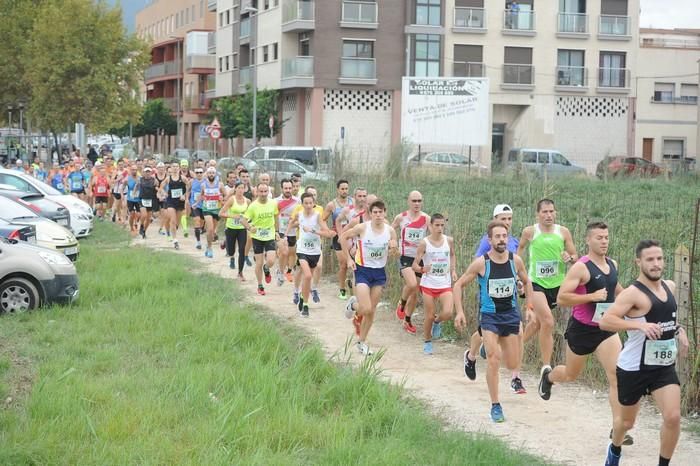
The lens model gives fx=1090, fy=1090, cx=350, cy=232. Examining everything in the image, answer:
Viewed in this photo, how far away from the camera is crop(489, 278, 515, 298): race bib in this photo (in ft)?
32.4

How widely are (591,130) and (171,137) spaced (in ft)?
119

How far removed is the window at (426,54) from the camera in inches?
2114

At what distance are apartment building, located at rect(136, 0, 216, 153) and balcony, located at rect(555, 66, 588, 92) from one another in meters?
23.3

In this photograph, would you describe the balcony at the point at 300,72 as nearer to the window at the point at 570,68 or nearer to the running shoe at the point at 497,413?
the window at the point at 570,68

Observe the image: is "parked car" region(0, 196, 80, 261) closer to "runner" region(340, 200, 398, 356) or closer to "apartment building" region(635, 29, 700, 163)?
"runner" region(340, 200, 398, 356)

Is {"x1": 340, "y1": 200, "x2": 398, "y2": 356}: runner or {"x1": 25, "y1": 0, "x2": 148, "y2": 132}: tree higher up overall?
{"x1": 25, "y1": 0, "x2": 148, "y2": 132}: tree

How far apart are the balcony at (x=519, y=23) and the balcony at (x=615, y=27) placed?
151 inches

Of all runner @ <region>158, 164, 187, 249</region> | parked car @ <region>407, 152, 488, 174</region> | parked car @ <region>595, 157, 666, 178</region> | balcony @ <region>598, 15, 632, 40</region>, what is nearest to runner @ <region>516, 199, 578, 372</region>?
runner @ <region>158, 164, 187, 249</region>

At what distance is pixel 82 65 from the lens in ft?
145

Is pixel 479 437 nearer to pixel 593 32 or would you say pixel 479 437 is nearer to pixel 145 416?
pixel 145 416

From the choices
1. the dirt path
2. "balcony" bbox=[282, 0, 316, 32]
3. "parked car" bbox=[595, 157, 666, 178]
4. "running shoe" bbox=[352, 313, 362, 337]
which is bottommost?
the dirt path

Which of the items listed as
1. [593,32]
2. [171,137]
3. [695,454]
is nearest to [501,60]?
→ [593,32]

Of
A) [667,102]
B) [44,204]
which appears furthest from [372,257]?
[667,102]

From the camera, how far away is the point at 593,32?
56062 millimetres
